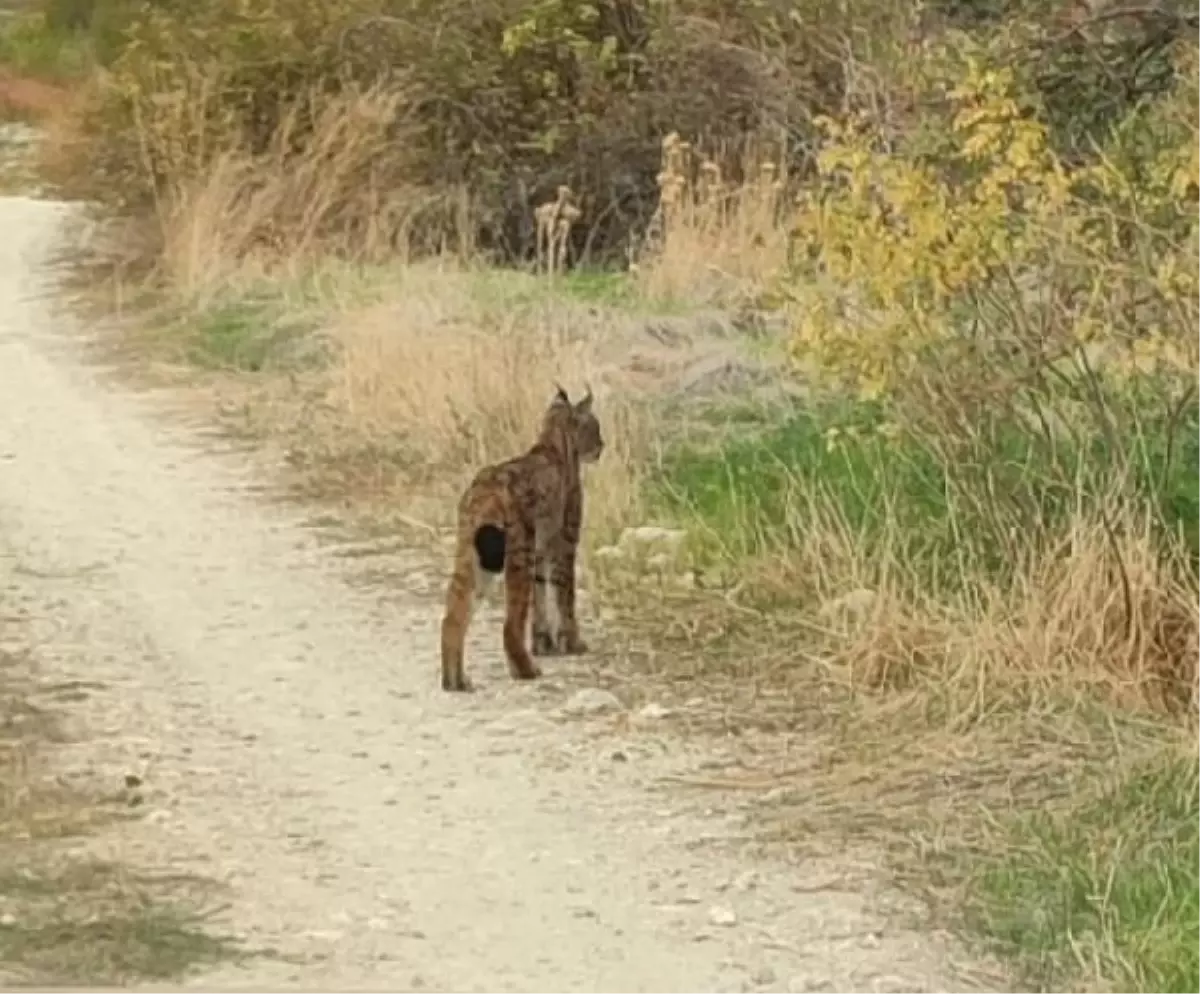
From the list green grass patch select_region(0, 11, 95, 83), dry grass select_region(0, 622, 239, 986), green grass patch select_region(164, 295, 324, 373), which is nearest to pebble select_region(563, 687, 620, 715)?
dry grass select_region(0, 622, 239, 986)

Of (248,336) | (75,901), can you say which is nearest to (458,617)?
(75,901)

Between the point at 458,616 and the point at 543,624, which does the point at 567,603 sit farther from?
the point at 458,616

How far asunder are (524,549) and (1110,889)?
2769 millimetres

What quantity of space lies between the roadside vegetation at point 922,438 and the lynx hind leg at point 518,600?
35 cm

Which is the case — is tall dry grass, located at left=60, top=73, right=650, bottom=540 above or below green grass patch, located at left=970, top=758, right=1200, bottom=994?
below

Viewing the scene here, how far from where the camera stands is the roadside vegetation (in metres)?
7.00

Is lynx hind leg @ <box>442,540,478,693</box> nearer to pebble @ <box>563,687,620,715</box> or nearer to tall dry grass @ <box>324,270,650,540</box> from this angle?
pebble @ <box>563,687,620,715</box>

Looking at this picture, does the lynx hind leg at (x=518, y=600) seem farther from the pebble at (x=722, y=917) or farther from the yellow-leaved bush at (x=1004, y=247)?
the pebble at (x=722, y=917)

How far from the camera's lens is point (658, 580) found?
31.7 ft

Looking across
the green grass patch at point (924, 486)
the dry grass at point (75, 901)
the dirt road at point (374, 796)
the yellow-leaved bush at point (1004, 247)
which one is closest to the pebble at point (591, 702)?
the dirt road at point (374, 796)

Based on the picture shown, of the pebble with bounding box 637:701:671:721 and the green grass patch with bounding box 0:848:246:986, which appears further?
the pebble with bounding box 637:701:671:721

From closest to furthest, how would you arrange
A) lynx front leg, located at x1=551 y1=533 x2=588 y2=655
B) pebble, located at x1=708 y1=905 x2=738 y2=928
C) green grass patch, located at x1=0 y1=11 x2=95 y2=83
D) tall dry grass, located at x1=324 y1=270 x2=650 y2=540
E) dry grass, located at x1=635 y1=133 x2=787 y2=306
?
pebble, located at x1=708 y1=905 x2=738 y2=928 < lynx front leg, located at x1=551 y1=533 x2=588 y2=655 < tall dry grass, located at x1=324 y1=270 x2=650 y2=540 < dry grass, located at x1=635 y1=133 x2=787 y2=306 < green grass patch, located at x1=0 y1=11 x2=95 y2=83

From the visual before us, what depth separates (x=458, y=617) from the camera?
27.3 feet

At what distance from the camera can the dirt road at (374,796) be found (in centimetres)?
600
